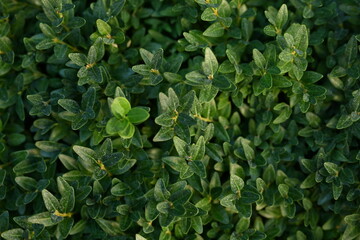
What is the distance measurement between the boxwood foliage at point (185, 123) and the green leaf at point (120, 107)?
0.01 metres

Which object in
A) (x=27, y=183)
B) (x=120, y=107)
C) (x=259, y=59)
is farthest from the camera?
(x=27, y=183)

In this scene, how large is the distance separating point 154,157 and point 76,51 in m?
0.72

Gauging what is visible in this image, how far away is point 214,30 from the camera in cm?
261

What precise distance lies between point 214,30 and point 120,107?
0.70 metres

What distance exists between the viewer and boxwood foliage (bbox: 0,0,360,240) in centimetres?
241

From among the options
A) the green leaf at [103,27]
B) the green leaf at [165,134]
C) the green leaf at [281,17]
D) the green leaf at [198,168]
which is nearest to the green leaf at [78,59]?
the green leaf at [103,27]

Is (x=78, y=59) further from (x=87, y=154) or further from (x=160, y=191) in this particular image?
(x=160, y=191)

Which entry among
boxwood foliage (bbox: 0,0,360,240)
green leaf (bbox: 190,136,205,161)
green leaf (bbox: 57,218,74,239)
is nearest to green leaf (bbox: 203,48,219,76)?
boxwood foliage (bbox: 0,0,360,240)

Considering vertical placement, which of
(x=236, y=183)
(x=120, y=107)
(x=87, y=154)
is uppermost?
(x=120, y=107)

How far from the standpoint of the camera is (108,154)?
7.86 ft

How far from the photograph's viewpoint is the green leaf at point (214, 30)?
2.60 metres

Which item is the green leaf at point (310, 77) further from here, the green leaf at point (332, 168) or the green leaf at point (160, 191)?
the green leaf at point (160, 191)

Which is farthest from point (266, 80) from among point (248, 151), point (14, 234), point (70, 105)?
point (14, 234)

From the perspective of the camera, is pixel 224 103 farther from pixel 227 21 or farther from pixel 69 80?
pixel 69 80
